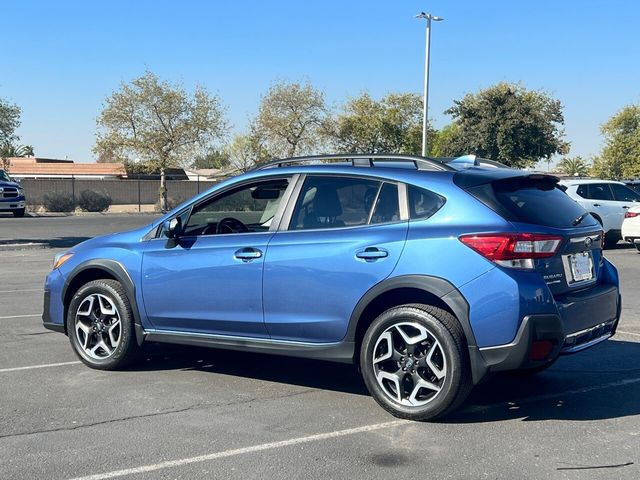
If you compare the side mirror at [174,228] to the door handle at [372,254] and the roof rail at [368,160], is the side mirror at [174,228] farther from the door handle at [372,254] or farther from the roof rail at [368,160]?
the door handle at [372,254]

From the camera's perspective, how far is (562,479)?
389cm

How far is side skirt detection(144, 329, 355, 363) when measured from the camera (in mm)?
5067

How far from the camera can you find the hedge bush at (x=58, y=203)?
38094mm

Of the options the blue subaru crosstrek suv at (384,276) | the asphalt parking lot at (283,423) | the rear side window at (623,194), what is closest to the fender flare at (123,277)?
the blue subaru crosstrek suv at (384,276)

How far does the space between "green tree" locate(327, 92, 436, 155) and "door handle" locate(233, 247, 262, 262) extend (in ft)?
143

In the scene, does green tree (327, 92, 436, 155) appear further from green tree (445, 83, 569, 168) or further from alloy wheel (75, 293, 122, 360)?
alloy wheel (75, 293, 122, 360)

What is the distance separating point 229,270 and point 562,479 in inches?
109

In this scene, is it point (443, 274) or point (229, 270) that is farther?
point (229, 270)

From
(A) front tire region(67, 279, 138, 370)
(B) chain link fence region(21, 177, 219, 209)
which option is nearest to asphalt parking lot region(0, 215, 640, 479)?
(A) front tire region(67, 279, 138, 370)

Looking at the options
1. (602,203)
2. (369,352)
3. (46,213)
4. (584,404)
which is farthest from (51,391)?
(46,213)

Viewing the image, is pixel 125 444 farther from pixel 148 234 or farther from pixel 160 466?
pixel 148 234

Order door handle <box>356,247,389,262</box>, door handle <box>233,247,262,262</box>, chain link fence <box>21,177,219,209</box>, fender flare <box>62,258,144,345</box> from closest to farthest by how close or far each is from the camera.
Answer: door handle <box>356,247,389,262</box>
door handle <box>233,247,262,262</box>
fender flare <box>62,258,144,345</box>
chain link fence <box>21,177,219,209</box>

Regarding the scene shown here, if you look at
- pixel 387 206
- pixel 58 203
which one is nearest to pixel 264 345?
pixel 387 206

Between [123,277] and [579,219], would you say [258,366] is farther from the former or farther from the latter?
[579,219]
